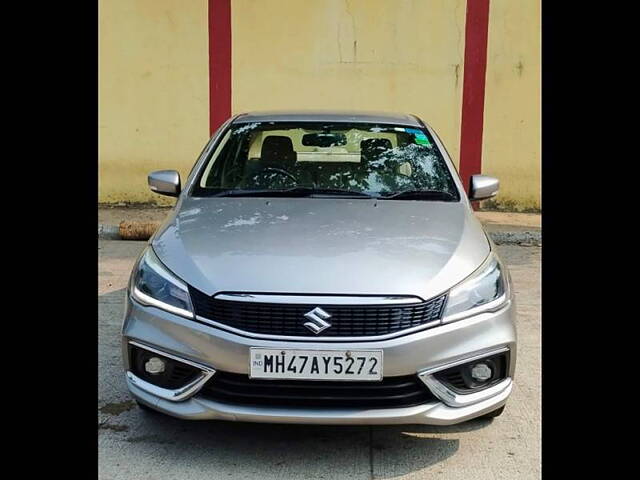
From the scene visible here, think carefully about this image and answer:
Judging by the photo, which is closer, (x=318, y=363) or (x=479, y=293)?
(x=318, y=363)

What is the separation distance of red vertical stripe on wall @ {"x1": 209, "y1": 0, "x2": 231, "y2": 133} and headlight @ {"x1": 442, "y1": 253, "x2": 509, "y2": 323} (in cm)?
627

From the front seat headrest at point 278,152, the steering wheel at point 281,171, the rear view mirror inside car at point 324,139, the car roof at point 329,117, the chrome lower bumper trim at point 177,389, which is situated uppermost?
the car roof at point 329,117

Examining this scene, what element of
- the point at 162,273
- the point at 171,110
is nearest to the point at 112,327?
the point at 162,273

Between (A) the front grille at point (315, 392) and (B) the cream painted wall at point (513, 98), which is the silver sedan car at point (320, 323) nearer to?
(A) the front grille at point (315, 392)

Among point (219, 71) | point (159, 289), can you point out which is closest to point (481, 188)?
point (159, 289)

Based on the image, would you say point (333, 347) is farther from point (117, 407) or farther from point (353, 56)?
point (353, 56)

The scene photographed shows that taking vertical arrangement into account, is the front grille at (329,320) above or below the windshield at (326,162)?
below

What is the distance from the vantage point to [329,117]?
4734 millimetres

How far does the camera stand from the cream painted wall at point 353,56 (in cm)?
898

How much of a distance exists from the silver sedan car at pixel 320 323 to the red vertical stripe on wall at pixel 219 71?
5687 millimetres

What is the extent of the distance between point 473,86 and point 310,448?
6710mm

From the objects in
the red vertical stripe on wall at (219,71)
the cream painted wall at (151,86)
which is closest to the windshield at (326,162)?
the red vertical stripe on wall at (219,71)

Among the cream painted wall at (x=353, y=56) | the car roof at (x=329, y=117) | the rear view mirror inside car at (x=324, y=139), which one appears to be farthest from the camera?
the cream painted wall at (x=353, y=56)
